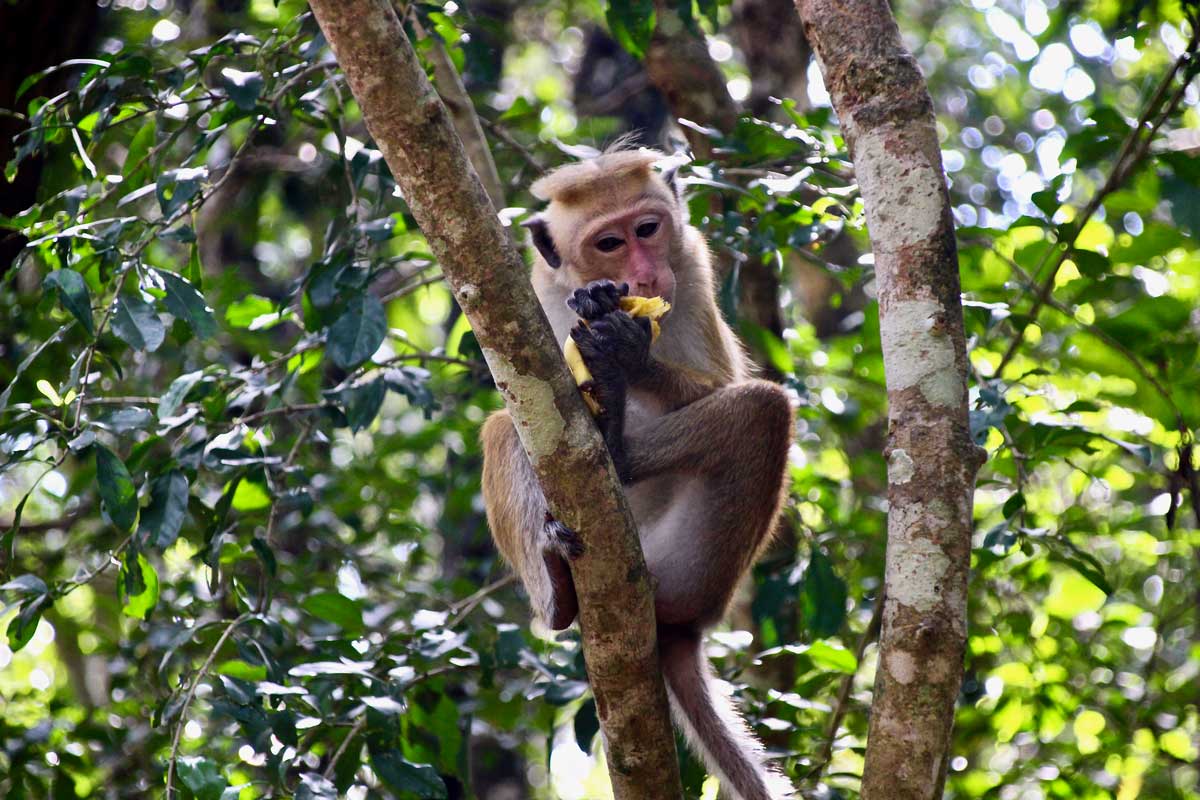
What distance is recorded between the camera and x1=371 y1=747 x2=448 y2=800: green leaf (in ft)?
14.1

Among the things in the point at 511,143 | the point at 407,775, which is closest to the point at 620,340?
the point at 407,775

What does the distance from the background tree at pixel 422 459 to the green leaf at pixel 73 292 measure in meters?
0.02

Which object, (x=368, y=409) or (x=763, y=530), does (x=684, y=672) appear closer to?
(x=763, y=530)

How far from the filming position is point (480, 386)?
7.02 metres

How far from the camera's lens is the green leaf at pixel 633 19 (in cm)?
548

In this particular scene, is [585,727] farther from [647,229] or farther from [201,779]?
[647,229]

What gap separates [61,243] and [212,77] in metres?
5.14

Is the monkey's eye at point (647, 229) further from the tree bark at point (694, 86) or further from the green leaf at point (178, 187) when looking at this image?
the green leaf at point (178, 187)

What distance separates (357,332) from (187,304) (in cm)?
62

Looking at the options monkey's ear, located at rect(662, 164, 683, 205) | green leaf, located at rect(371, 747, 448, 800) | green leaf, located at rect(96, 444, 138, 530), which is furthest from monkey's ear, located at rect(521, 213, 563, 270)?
green leaf, located at rect(371, 747, 448, 800)

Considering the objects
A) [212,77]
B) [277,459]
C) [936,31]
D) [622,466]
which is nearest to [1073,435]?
[622,466]

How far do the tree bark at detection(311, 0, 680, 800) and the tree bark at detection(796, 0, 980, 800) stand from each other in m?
0.83

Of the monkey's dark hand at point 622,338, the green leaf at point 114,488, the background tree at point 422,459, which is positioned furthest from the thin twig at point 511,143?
the green leaf at point 114,488

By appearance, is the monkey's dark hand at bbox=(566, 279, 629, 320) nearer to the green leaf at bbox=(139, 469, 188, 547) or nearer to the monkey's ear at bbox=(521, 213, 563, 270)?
the monkey's ear at bbox=(521, 213, 563, 270)
